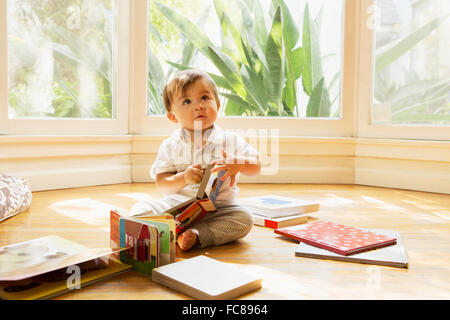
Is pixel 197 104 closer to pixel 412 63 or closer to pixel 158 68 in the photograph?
pixel 158 68

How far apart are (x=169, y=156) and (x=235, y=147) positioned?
0.62 feet

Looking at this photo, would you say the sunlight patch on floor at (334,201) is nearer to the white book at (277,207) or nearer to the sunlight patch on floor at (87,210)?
the white book at (277,207)

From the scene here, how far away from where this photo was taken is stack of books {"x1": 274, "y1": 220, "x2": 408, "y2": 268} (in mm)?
936

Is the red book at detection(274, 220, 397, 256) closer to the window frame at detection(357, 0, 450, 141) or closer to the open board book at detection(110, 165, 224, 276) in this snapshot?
the open board book at detection(110, 165, 224, 276)

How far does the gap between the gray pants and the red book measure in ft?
0.37

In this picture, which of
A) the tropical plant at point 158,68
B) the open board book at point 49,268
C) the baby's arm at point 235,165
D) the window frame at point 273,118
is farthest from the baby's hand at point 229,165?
the tropical plant at point 158,68

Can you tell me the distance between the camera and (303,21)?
2100 millimetres

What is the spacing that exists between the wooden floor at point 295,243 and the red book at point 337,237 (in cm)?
4

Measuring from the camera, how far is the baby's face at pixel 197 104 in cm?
115

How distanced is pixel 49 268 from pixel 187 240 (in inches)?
13.8

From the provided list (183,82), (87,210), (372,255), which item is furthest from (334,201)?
(87,210)

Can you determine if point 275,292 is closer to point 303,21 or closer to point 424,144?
point 424,144

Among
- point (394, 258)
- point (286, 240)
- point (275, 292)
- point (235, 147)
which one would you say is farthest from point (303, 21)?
point (275, 292)

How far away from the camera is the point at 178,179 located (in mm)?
1113
